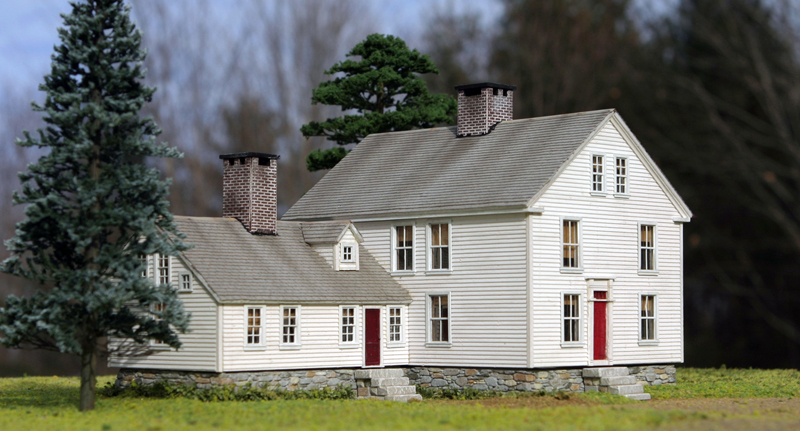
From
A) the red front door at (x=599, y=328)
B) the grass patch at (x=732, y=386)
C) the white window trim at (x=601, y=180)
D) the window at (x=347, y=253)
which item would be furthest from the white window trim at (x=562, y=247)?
the window at (x=347, y=253)

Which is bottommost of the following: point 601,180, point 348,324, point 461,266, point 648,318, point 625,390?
point 625,390

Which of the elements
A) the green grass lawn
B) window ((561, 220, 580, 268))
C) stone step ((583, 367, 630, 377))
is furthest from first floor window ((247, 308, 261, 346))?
stone step ((583, 367, 630, 377))

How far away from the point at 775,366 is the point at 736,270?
198 inches

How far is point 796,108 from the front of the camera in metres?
46.2

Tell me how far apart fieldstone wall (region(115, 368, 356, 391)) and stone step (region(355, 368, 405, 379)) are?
286 mm

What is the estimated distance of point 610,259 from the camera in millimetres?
33500

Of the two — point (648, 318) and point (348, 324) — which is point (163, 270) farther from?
point (648, 318)

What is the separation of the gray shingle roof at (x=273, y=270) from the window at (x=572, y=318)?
4.92 meters

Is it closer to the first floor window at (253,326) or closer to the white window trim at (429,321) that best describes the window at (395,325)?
the white window trim at (429,321)

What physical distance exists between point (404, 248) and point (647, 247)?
25.1 feet

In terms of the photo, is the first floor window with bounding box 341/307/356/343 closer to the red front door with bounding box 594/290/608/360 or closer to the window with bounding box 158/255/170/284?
the window with bounding box 158/255/170/284

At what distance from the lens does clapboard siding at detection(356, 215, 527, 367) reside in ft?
103

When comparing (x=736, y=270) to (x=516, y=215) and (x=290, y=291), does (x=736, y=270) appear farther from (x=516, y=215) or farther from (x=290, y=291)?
(x=290, y=291)

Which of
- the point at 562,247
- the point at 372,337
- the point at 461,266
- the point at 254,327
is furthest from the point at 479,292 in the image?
the point at 254,327
